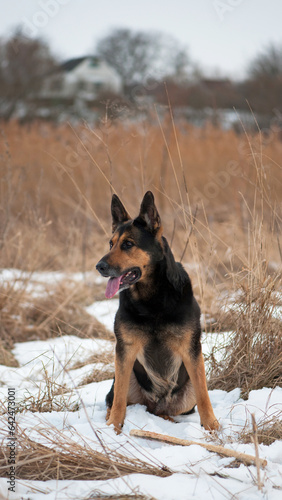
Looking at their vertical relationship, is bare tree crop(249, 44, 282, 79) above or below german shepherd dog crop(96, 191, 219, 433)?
above

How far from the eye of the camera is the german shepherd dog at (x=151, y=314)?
9.05 ft

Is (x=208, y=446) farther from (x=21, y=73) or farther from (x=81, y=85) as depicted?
(x=81, y=85)

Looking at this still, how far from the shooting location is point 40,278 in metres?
6.21

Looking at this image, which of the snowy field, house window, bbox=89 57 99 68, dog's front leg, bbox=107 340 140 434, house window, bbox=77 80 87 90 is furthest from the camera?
house window, bbox=89 57 99 68

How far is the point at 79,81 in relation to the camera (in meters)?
27.6

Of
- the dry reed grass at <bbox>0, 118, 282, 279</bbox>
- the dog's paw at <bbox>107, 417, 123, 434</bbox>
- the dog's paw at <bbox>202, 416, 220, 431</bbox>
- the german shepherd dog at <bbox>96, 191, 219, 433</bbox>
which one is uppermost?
the dry reed grass at <bbox>0, 118, 282, 279</bbox>

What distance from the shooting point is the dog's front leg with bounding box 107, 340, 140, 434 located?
2803mm

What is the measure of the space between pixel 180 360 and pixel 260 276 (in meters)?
0.93

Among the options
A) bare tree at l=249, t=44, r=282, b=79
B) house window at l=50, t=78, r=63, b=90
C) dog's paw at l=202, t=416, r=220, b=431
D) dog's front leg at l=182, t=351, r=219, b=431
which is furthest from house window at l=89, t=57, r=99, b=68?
dog's paw at l=202, t=416, r=220, b=431

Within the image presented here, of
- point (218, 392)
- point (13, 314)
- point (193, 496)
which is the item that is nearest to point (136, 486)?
point (193, 496)

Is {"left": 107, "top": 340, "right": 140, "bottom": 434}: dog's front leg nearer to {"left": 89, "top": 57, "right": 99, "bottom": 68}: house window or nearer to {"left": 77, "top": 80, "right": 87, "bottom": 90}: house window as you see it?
{"left": 77, "top": 80, "right": 87, "bottom": 90}: house window

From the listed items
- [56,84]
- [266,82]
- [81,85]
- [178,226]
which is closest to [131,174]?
[178,226]

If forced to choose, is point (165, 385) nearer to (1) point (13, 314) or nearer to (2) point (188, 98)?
(1) point (13, 314)

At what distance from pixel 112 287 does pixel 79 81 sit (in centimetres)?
2697
